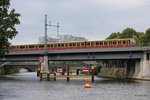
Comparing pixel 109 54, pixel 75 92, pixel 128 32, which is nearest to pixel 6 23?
pixel 75 92

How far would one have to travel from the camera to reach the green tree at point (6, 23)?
1779 inches

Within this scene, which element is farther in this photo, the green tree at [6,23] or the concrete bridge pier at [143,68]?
the concrete bridge pier at [143,68]

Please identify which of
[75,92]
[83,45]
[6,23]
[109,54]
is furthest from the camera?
[83,45]

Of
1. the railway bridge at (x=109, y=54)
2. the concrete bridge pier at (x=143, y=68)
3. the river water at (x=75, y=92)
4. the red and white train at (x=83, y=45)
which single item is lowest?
the river water at (x=75, y=92)

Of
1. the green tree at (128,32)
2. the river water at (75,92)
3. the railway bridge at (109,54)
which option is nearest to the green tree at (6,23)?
the river water at (75,92)

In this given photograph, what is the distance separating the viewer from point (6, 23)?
45500 millimetres

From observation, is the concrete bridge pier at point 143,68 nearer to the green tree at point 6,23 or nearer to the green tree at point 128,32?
the green tree at point 128,32

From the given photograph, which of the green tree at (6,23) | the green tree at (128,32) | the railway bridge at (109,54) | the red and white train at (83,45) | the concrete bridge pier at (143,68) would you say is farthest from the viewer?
the green tree at (128,32)

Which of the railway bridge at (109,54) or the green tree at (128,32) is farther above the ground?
the green tree at (128,32)

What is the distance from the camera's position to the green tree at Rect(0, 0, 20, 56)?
45188 millimetres

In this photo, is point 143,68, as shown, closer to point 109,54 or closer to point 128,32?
point 109,54

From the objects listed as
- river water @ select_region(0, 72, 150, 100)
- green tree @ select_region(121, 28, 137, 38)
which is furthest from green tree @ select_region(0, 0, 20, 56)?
green tree @ select_region(121, 28, 137, 38)

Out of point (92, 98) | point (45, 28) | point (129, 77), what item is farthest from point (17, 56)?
point (92, 98)

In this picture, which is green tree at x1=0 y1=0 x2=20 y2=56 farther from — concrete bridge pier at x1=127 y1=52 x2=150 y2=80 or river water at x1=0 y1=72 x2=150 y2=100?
concrete bridge pier at x1=127 y1=52 x2=150 y2=80
